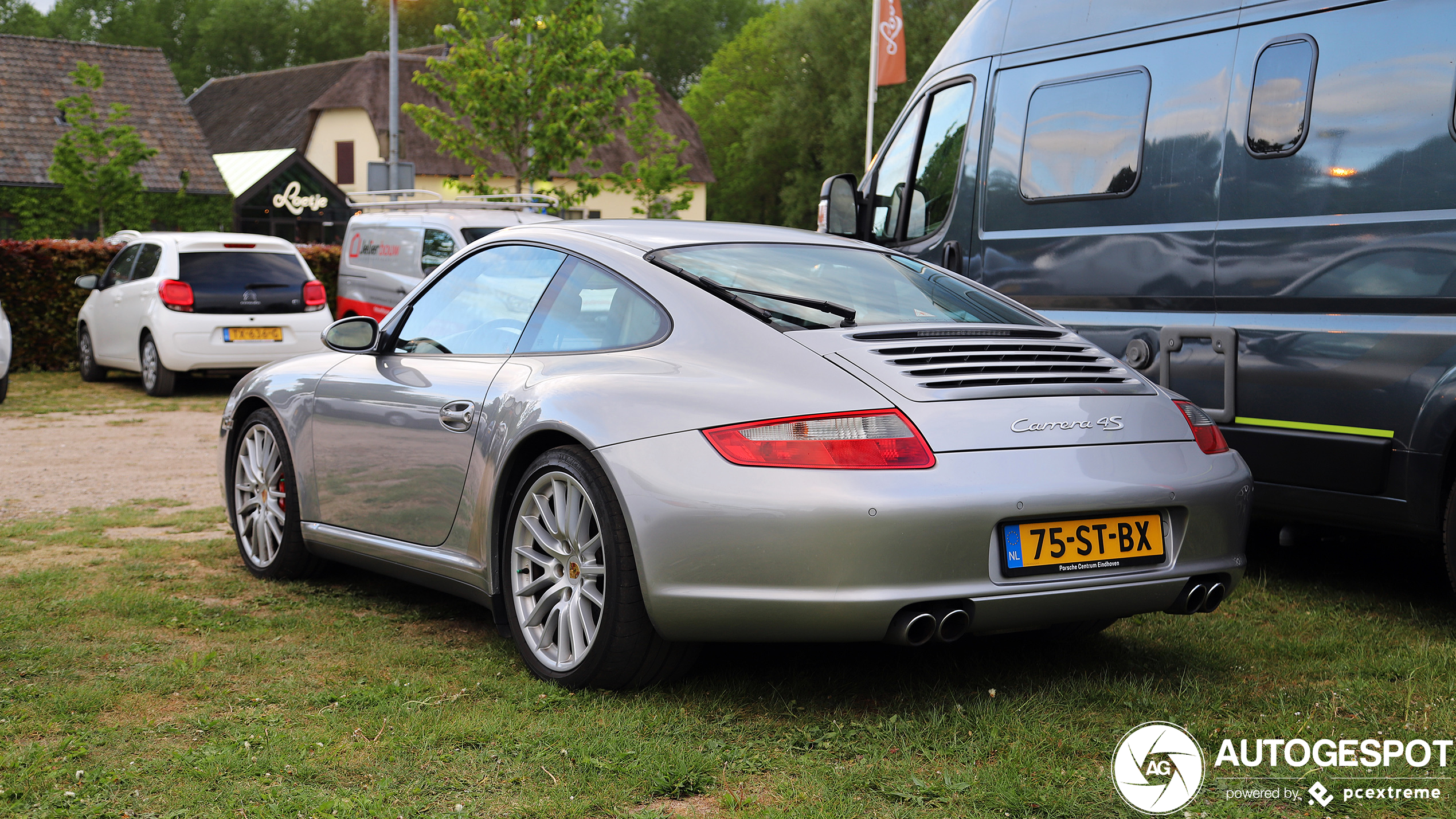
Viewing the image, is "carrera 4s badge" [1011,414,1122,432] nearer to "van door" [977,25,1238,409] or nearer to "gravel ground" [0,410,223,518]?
"van door" [977,25,1238,409]

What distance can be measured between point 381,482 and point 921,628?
2.23 m

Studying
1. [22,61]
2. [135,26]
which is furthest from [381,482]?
[135,26]

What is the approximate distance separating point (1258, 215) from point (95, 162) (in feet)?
94.7

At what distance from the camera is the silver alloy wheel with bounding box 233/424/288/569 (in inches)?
225

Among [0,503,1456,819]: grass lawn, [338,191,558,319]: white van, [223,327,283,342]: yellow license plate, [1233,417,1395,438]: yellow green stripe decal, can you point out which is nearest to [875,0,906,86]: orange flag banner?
[338,191,558,319]: white van

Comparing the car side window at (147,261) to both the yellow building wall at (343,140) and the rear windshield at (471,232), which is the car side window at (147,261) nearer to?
the rear windshield at (471,232)

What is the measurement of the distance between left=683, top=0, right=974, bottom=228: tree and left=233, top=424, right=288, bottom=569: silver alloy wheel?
41.1 meters

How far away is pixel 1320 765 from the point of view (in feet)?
11.1

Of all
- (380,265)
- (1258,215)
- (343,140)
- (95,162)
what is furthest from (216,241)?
(343,140)

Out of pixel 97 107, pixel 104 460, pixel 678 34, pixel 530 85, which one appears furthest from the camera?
pixel 678 34

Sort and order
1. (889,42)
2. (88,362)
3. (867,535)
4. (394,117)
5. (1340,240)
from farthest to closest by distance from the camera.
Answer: (394,117) < (889,42) < (88,362) < (1340,240) < (867,535)

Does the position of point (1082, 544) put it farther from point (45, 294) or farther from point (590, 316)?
point (45, 294)

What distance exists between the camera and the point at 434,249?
13.7 metres

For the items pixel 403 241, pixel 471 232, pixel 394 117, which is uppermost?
pixel 394 117
